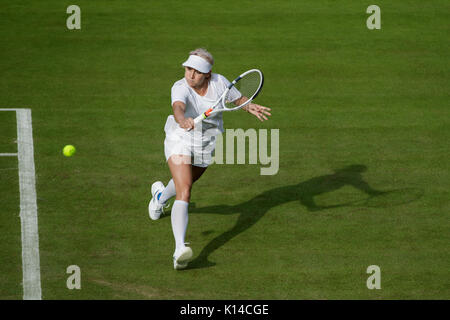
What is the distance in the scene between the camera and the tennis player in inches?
318

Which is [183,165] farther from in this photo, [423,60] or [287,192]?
[423,60]

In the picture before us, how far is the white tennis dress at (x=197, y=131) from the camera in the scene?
330 inches

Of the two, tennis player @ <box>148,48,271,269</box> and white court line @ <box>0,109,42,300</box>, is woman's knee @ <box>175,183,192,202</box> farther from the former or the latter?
white court line @ <box>0,109,42,300</box>

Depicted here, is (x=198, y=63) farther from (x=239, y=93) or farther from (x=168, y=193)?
(x=168, y=193)

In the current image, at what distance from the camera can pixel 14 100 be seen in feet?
42.3

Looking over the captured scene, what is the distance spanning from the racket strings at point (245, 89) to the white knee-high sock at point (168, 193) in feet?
4.12

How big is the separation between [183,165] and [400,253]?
9.22 feet

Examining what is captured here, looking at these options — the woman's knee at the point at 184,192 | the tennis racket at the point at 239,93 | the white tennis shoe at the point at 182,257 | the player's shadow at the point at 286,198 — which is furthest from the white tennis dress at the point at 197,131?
the white tennis shoe at the point at 182,257

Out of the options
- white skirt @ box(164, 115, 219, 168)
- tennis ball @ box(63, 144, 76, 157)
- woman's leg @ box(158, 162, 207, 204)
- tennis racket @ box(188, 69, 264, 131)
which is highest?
tennis racket @ box(188, 69, 264, 131)

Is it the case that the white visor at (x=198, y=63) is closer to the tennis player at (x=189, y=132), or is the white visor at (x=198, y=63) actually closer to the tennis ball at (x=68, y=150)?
the tennis player at (x=189, y=132)

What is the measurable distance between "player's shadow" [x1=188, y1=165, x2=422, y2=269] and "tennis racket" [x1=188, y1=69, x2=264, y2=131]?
5.18 feet

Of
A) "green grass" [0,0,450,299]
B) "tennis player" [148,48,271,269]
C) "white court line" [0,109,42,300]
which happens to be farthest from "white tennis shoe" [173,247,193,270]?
"white court line" [0,109,42,300]
